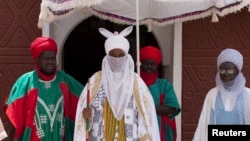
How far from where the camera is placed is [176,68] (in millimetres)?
6051

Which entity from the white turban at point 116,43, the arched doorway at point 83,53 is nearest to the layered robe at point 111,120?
the white turban at point 116,43

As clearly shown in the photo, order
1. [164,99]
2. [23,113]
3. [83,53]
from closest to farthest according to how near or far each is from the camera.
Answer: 1. [23,113]
2. [164,99]
3. [83,53]

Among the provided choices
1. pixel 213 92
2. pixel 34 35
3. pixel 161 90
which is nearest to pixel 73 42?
pixel 34 35

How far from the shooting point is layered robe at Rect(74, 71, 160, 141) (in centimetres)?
411

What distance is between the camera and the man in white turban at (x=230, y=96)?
13.4ft

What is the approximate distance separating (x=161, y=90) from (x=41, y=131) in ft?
3.73

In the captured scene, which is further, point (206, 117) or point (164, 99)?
point (164, 99)

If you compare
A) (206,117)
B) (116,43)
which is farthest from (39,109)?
(206,117)

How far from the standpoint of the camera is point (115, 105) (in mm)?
4125

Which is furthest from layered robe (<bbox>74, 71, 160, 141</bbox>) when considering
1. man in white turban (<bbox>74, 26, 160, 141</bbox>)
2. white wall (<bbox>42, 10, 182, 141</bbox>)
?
white wall (<bbox>42, 10, 182, 141</bbox>)

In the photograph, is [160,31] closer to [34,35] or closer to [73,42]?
[34,35]

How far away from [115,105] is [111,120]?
12cm

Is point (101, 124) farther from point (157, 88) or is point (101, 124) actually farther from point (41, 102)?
point (157, 88)

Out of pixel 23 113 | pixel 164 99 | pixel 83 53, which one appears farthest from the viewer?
pixel 83 53
